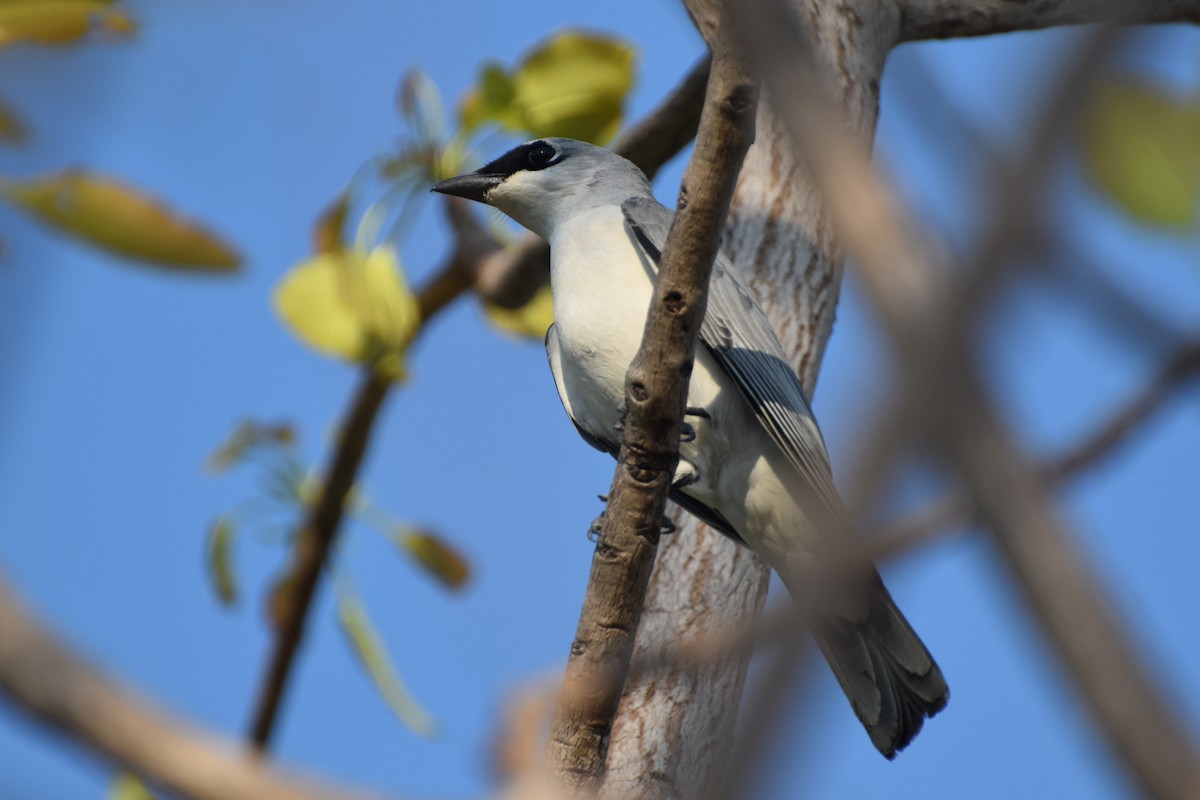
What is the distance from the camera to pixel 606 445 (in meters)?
4.30

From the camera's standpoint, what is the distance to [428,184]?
512cm

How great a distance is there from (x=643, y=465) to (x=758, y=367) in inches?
35.6

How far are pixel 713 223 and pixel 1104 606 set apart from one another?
7.08 ft

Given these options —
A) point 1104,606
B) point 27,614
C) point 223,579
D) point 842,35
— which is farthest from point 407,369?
point 1104,606

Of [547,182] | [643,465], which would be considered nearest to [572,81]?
[547,182]

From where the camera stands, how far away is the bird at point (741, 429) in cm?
382

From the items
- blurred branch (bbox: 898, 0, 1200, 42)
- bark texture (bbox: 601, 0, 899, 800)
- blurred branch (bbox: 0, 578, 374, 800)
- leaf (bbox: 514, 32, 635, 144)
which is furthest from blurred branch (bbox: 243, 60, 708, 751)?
blurred branch (bbox: 0, 578, 374, 800)

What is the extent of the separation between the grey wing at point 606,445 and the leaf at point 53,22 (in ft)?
5.70

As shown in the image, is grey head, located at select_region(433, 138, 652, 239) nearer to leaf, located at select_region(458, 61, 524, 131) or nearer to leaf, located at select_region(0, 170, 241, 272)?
leaf, located at select_region(458, 61, 524, 131)

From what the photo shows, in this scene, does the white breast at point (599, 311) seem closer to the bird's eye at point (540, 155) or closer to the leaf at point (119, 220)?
the bird's eye at point (540, 155)

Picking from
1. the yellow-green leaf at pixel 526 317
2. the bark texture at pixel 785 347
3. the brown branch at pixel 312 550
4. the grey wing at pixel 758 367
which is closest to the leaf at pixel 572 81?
the bark texture at pixel 785 347

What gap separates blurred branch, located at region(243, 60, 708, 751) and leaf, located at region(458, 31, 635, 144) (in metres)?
0.50

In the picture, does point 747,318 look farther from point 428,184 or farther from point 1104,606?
point 1104,606

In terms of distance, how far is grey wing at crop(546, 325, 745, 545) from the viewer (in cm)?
410
